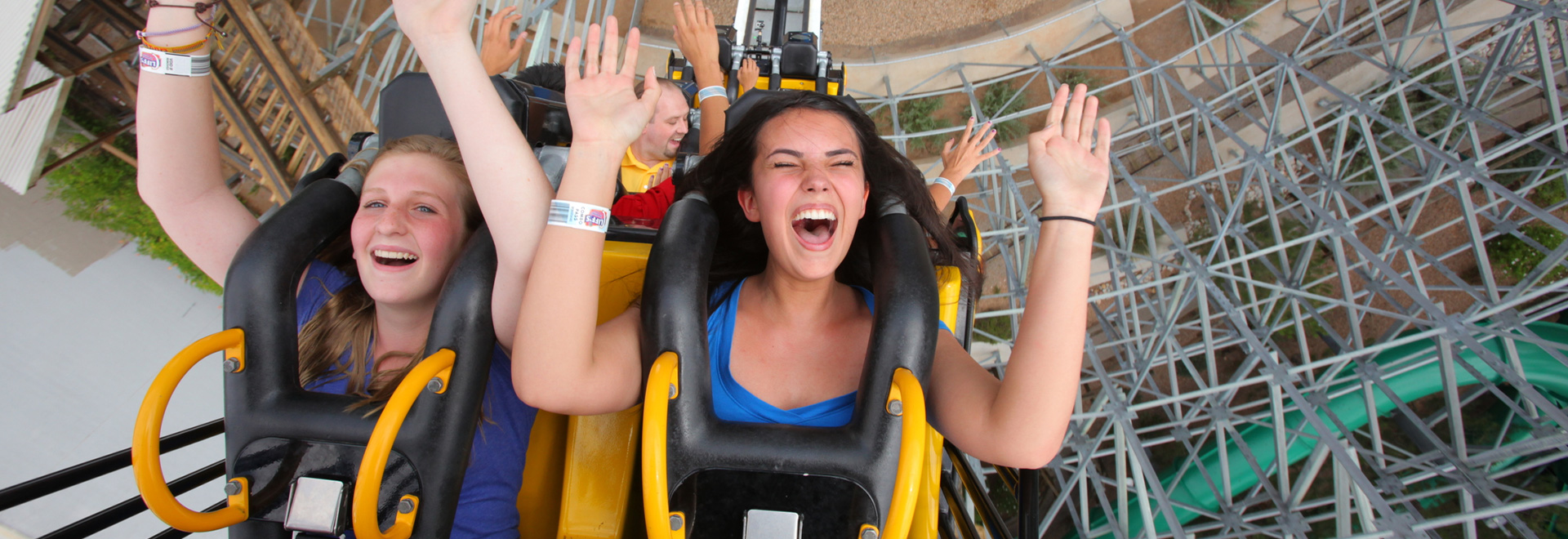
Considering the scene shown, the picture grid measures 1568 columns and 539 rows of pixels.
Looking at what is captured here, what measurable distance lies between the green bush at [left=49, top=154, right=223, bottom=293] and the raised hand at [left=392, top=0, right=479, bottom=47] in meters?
4.54

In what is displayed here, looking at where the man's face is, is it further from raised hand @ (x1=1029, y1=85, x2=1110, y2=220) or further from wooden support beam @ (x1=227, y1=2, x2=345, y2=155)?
wooden support beam @ (x1=227, y1=2, x2=345, y2=155)

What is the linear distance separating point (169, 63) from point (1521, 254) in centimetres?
996

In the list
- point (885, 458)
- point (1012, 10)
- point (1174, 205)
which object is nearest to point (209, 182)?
point (885, 458)

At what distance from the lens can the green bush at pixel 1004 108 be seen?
666cm

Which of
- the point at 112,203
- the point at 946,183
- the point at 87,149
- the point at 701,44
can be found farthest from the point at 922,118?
the point at 112,203

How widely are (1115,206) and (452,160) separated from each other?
469 centimetres

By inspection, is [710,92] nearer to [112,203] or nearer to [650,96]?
[650,96]

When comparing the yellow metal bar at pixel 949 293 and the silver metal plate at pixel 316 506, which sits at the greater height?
the yellow metal bar at pixel 949 293

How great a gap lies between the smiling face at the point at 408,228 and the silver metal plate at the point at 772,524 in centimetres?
81

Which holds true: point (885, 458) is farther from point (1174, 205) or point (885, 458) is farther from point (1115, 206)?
point (1174, 205)

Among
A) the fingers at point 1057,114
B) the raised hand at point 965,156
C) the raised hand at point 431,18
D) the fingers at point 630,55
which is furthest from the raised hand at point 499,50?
the fingers at point 1057,114

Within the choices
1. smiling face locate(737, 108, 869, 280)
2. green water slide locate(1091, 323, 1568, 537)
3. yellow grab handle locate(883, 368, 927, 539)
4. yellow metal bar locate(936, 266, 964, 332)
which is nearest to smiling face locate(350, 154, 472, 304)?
smiling face locate(737, 108, 869, 280)

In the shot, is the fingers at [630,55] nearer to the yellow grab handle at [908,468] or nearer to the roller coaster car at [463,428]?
the roller coaster car at [463,428]

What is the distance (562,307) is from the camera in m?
1.06
